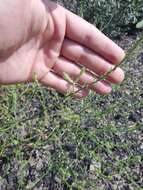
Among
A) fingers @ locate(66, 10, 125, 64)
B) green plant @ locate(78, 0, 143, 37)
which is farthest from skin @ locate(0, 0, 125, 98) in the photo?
green plant @ locate(78, 0, 143, 37)

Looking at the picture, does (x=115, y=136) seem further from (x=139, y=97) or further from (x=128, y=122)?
(x=139, y=97)

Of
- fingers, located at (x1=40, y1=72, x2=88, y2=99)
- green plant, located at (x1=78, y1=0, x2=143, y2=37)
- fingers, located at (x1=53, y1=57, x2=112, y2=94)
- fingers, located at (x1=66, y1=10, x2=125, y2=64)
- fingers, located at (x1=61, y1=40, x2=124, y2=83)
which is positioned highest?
green plant, located at (x1=78, y1=0, x2=143, y2=37)

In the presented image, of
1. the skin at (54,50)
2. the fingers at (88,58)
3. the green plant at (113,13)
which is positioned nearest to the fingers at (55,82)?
the skin at (54,50)

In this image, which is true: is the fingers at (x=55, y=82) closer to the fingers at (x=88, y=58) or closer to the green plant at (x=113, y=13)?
the fingers at (x=88, y=58)

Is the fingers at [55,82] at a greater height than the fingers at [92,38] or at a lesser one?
lesser

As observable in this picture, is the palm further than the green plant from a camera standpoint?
No

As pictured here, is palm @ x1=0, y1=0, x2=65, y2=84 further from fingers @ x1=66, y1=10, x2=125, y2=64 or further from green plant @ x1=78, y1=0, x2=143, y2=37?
green plant @ x1=78, y1=0, x2=143, y2=37
